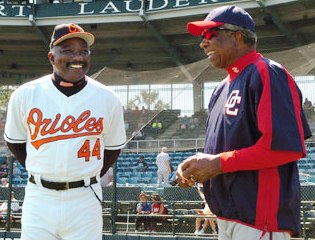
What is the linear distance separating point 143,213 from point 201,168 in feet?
24.9

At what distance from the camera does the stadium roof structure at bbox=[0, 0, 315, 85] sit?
864 inches

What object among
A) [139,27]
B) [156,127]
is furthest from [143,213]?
[139,27]

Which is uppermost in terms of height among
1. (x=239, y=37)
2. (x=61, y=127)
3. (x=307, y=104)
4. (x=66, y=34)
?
(x=307, y=104)

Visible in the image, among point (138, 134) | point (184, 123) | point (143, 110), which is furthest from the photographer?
point (184, 123)

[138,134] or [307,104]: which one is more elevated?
[307,104]

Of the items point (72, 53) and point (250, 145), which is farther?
point (72, 53)

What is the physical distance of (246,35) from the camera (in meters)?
2.58

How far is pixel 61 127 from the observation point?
10.6ft

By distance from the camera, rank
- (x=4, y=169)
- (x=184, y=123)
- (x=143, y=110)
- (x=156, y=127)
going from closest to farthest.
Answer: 1. (x=143, y=110)
2. (x=4, y=169)
3. (x=156, y=127)
4. (x=184, y=123)

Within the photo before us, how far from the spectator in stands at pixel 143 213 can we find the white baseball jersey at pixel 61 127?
6162 millimetres

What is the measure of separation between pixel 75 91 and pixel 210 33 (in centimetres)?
106

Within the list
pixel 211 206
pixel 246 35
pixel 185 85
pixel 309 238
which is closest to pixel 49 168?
pixel 211 206

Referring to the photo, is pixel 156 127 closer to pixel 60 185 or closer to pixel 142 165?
pixel 142 165

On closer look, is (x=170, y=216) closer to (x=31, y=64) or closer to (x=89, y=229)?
(x=89, y=229)
